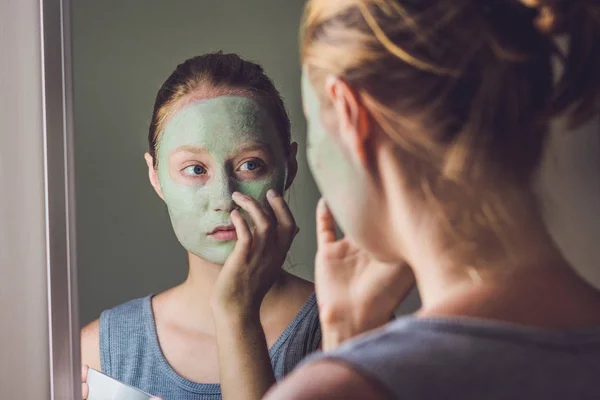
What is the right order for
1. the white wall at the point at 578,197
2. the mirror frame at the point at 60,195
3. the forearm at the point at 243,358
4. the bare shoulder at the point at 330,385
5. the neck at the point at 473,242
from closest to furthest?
1. the bare shoulder at the point at 330,385
2. the neck at the point at 473,242
3. the white wall at the point at 578,197
4. the forearm at the point at 243,358
5. the mirror frame at the point at 60,195

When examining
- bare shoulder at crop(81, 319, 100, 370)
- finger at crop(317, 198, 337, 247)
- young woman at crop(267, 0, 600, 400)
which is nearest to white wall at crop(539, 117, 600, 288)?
young woman at crop(267, 0, 600, 400)

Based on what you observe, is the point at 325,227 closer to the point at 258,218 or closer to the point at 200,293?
the point at 258,218

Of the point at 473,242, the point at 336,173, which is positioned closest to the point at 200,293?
the point at 336,173

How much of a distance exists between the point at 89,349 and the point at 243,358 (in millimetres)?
254

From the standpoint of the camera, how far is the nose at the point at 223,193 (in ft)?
3.50

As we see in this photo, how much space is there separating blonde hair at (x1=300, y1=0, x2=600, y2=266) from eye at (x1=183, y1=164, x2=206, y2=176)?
1.32 feet

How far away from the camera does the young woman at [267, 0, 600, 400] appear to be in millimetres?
613

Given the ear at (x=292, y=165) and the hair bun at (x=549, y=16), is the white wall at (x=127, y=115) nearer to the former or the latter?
the ear at (x=292, y=165)

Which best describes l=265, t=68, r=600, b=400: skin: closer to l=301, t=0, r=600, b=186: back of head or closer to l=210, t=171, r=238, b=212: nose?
l=301, t=0, r=600, b=186: back of head

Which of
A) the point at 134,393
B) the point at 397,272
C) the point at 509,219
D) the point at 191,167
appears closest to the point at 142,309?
the point at 134,393

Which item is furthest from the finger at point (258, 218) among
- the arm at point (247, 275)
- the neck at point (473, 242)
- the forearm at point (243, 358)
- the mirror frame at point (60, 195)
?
the neck at point (473, 242)

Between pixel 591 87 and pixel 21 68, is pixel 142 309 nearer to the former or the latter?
pixel 21 68

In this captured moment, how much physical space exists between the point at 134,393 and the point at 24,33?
570 mm

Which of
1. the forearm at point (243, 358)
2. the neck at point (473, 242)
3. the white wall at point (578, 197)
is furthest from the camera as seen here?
the forearm at point (243, 358)
